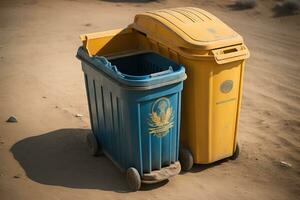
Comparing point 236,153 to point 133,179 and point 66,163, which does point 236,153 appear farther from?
point 66,163

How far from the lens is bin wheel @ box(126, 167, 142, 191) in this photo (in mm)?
4179

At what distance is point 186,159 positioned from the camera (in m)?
4.55

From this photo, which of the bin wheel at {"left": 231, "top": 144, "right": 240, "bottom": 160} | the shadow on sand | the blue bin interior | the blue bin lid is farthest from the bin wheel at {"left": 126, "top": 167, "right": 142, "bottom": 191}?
the bin wheel at {"left": 231, "top": 144, "right": 240, "bottom": 160}

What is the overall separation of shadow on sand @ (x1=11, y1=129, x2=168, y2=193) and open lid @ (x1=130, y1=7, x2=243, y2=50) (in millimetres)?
1629

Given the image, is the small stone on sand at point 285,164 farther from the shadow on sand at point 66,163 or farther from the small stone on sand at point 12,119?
the small stone on sand at point 12,119

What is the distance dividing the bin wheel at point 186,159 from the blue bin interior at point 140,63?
0.99 metres

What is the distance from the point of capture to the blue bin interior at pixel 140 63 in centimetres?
454

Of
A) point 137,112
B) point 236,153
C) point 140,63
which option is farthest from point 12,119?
point 236,153

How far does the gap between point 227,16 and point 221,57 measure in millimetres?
→ 7583

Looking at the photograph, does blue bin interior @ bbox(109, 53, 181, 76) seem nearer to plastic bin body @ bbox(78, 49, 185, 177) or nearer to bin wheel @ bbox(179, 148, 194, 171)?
plastic bin body @ bbox(78, 49, 185, 177)

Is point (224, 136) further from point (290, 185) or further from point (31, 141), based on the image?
point (31, 141)

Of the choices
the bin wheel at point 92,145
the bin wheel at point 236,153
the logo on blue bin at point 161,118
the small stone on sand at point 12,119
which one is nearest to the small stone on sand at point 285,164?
the bin wheel at point 236,153

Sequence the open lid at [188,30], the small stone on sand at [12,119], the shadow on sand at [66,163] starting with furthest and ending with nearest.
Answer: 1. the small stone on sand at [12,119]
2. the shadow on sand at [66,163]
3. the open lid at [188,30]

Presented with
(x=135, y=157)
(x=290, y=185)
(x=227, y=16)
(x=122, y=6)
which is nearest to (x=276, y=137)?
(x=290, y=185)
